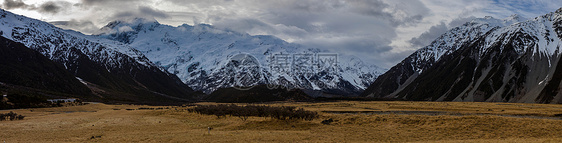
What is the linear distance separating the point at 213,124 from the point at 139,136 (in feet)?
42.7

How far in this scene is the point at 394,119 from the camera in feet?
147

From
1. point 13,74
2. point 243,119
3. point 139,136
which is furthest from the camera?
point 13,74

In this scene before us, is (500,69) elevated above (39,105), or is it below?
above

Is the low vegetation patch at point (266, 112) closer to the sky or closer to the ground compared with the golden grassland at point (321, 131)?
closer to the sky

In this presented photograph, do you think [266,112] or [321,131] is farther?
[266,112]

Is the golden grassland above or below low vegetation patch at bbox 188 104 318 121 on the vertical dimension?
below

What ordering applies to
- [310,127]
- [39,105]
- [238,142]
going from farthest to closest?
[39,105]
[310,127]
[238,142]

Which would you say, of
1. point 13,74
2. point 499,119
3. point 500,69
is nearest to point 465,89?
point 500,69

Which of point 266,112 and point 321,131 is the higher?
point 266,112

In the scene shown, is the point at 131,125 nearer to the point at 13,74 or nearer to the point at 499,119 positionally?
the point at 499,119

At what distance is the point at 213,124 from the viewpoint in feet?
159

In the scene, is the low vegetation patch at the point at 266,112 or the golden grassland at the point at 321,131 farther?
the low vegetation patch at the point at 266,112

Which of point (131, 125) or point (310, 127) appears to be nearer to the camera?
point (310, 127)

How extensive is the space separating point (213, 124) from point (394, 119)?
22442 millimetres
